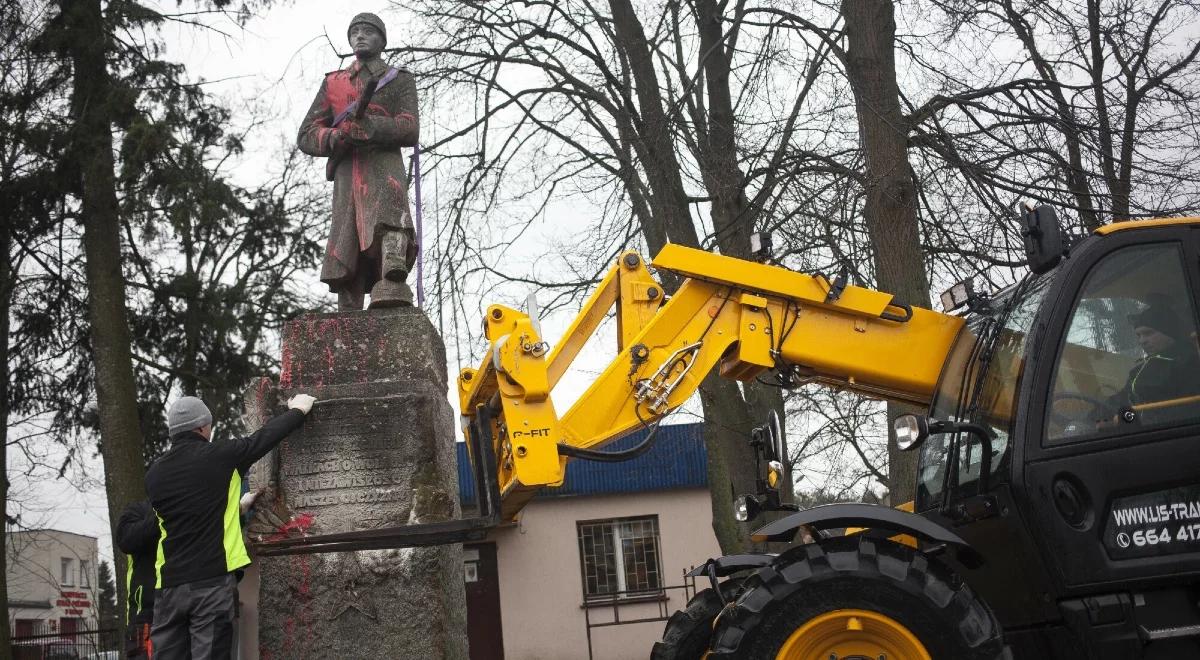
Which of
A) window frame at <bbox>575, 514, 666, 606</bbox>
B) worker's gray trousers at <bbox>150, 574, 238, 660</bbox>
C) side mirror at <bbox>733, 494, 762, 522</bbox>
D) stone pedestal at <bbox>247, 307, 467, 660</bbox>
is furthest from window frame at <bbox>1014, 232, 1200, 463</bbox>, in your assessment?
window frame at <bbox>575, 514, 666, 606</bbox>

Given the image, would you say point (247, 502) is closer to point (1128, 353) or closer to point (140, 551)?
point (140, 551)

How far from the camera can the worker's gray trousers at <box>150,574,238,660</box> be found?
17.8 feet

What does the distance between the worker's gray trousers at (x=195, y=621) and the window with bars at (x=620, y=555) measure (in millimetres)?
16236

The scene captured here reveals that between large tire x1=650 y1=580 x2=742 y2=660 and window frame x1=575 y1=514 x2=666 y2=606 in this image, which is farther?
window frame x1=575 y1=514 x2=666 y2=606

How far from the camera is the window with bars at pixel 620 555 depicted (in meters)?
21.6

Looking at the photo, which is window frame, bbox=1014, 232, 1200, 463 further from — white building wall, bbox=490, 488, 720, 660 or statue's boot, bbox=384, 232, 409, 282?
white building wall, bbox=490, 488, 720, 660

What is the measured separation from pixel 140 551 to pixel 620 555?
15.9 meters

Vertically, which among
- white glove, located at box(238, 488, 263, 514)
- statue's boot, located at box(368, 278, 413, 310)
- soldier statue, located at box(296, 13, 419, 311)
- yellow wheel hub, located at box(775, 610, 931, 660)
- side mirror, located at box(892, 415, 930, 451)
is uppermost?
soldier statue, located at box(296, 13, 419, 311)

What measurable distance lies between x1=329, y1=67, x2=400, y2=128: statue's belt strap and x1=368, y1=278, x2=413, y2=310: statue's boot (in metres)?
1.09

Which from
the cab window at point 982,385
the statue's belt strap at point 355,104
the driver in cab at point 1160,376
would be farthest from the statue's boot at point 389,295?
the driver in cab at point 1160,376

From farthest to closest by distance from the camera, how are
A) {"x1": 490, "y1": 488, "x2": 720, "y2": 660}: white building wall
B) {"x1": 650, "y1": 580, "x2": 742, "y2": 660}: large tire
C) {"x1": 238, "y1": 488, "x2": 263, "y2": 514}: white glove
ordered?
{"x1": 490, "y1": 488, "x2": 720, "y2": 660}: white building wall, {"x1": 238, "y1": 488, "x2": 263, "y2": 514}: white glove, {"x1": 650, "y1": 580, "x2": 742, "y2": 660}: large tire

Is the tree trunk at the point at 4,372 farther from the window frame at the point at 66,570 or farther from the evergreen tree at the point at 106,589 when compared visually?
the evergreen tree at the point at 106,589

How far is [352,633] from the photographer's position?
21.3 ft

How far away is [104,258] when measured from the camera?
47.8ft
